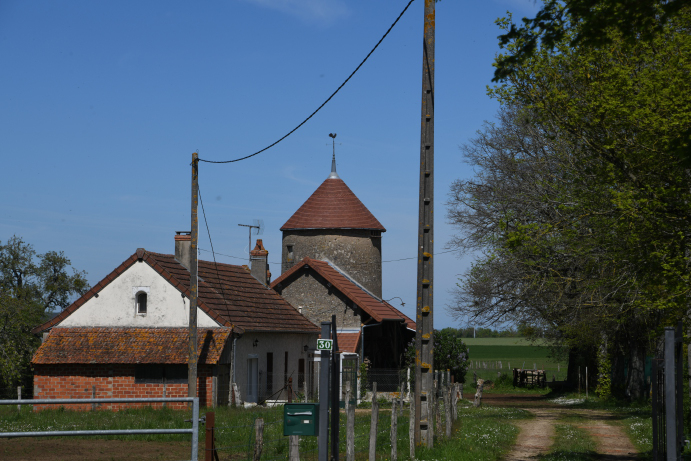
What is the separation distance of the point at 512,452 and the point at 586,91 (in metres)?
8.67

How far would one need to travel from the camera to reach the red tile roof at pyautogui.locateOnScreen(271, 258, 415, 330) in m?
38.2

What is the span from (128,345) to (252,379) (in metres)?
5.16

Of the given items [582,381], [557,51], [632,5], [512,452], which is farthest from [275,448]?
[582,381]

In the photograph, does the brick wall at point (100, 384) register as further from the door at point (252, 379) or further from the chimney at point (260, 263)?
the chimney at point (260, 263)

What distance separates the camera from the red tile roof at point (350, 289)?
3825cm

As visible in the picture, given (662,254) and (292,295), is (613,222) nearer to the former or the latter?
(662,254)

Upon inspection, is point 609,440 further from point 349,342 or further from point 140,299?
point 349,342

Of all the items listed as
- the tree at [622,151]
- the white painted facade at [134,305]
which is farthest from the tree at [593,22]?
the white painted facade at [134,305]

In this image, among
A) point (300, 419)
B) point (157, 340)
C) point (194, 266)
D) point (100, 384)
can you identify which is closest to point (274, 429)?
point (194, 266)

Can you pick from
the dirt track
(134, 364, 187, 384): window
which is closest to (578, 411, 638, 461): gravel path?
the dirt track

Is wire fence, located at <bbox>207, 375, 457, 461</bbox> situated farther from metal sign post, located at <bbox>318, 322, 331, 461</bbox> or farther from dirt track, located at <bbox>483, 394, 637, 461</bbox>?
metal sign post, located at <bbox>318, 322, 331, 461</bbox>

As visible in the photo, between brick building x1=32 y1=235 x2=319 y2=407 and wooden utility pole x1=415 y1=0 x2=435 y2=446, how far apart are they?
14971 millimetres

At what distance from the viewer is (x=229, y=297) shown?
33281 mm

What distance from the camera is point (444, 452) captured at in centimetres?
1441
